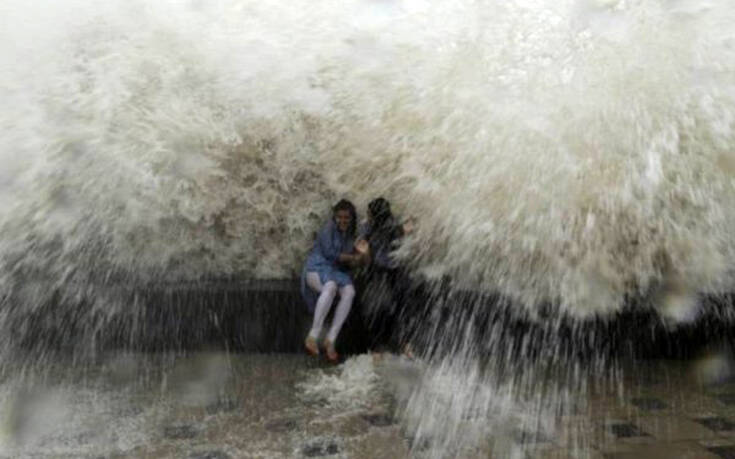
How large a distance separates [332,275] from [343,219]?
1.08 feet

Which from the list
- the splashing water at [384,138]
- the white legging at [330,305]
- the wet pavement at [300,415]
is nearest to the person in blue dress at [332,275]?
the white legging at [330,305]

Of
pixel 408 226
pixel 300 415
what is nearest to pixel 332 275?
pixel 408 226

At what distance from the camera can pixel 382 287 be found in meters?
4.50

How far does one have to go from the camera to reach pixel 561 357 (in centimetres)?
432

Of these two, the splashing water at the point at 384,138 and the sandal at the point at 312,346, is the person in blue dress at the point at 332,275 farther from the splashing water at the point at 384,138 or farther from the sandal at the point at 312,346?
the splashing water at the point at 384,138

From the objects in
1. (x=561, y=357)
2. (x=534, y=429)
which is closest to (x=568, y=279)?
(x=561, y=357)

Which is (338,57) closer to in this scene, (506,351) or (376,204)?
(376,204)

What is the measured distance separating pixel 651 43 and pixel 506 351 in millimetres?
2189

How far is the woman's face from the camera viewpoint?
449 centimetres

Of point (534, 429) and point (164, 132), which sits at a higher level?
point (164, 132)

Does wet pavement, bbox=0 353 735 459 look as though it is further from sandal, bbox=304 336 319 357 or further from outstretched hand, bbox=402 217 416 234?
outstretched hand, bbox=402 217 416 234

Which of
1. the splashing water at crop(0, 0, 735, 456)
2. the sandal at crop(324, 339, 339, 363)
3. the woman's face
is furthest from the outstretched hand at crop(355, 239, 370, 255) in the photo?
the sandal at crop(324, 339, 339, 363)

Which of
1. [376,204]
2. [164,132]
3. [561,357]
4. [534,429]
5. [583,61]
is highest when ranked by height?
[583,61]

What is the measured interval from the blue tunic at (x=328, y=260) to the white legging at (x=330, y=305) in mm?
31
